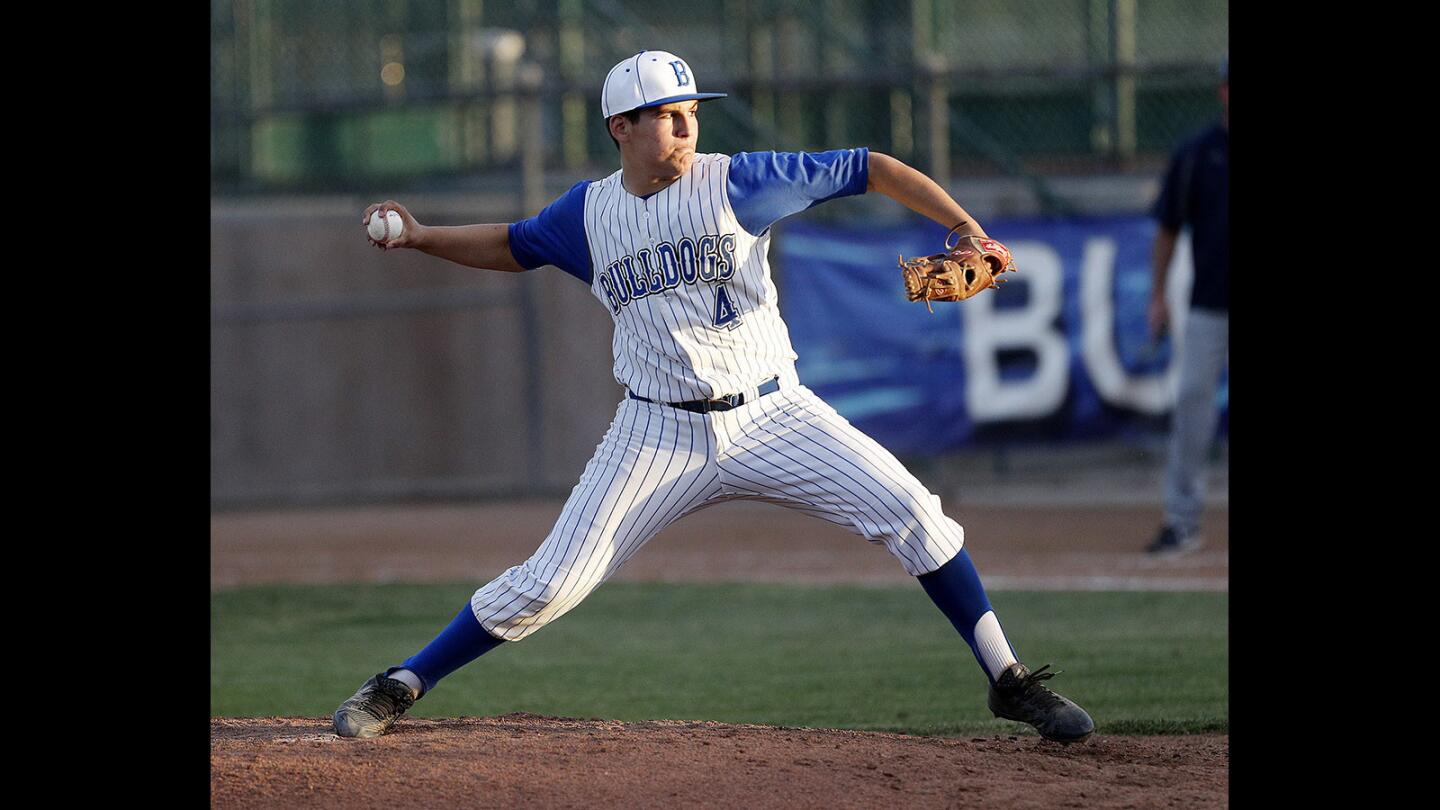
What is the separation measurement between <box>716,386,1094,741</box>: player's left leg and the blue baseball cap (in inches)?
30.5

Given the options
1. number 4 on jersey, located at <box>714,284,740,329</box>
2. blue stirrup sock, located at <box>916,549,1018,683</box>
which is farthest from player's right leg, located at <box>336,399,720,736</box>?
blue stirrup sock, located at <box>916,549,1018,683</box>

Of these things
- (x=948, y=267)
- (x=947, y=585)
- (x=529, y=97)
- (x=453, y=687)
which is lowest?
(x=453, y=687)

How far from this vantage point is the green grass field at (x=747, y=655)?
5.24 m

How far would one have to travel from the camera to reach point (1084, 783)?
12.3 feet

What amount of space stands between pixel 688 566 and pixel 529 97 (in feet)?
13.0

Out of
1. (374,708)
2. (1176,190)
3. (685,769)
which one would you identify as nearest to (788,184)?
(685,769)

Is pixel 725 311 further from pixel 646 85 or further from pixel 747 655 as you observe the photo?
pixel 747 655

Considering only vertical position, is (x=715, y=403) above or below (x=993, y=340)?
below

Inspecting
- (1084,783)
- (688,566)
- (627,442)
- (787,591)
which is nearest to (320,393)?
(688,566)

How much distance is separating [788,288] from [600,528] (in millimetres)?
6783

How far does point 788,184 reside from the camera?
4.09m

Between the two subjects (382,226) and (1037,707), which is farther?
(382,226)

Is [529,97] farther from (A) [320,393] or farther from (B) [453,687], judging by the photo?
(B) [453,687]

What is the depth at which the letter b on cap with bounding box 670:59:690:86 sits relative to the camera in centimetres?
404
